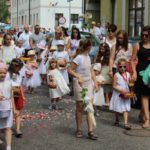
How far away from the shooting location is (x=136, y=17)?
32500 millimetres

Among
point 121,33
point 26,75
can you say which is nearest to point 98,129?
point 121,33

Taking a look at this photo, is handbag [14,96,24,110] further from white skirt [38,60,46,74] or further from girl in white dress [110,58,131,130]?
white skirt [38,60,46,74]

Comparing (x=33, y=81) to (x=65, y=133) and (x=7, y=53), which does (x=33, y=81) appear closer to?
(x=7, y=53)

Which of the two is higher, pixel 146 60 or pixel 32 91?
pixel 146 60

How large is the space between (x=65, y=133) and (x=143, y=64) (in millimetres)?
1961

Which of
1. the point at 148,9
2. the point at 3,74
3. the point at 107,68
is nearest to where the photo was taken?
the point at 3,74

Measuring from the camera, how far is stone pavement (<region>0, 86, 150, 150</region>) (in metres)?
8.45

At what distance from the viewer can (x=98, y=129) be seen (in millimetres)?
9820

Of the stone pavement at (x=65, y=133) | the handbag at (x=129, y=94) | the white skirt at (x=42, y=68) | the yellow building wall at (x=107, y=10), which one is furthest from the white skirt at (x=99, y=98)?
the yellow building wall at (x=107, y=10)

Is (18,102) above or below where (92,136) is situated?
above

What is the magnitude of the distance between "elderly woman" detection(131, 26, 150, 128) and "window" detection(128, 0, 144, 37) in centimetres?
2168

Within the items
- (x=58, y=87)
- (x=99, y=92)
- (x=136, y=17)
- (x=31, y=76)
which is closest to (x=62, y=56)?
(x=31, y=76)

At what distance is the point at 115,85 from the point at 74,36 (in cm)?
492

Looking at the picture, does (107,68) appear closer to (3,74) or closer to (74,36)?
(74,36)
